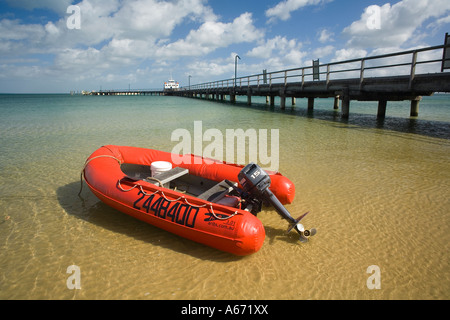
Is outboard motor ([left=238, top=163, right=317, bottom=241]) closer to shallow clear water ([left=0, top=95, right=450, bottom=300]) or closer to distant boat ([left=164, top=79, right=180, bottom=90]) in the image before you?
shallow clear water ([left=0, top=95, right=450, bottom=300])

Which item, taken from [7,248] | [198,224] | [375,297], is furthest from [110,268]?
[375,297]

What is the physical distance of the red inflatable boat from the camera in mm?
2842

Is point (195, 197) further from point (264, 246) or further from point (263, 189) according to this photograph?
point (264, 246)

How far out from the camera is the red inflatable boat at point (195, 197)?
2.84m

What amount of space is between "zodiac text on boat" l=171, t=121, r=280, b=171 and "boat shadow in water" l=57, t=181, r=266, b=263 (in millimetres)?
1309

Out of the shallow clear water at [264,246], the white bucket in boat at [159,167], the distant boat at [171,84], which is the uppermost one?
the distant boat at [171,84]

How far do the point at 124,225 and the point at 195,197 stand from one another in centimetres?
116

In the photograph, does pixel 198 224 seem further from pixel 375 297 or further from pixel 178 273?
pixel 375 297

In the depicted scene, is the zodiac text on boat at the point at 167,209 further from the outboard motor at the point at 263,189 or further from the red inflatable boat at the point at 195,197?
the outboard motor at the point at 263,189

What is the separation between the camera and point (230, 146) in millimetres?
8266

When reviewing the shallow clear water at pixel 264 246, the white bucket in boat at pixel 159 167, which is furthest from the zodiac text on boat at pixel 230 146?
the shallow clear water at pixel 264 246

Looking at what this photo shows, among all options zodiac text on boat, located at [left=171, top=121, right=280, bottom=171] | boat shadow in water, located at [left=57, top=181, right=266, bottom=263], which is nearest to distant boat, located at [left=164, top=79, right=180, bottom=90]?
zodiac text on boat, located at [left=171, top=121, right=280, bottom=171]

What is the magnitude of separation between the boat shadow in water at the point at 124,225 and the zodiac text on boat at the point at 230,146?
4.29ft
